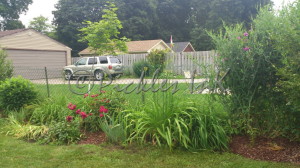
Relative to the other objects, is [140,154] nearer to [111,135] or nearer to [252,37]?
[111,135]

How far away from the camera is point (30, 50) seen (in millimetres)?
18562

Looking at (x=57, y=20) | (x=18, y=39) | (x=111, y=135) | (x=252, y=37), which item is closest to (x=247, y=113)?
(x=252, y=37)

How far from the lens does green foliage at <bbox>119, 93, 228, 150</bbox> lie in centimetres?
369

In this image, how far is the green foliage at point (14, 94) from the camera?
6.07 metres

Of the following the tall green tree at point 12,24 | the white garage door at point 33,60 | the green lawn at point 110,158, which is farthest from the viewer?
the tall green tree at point 12,24

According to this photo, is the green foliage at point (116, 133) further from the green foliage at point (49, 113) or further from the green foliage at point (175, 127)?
the green foliage at point (49, 113)

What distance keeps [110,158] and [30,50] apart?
57.1ft

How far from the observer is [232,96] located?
12.9ft

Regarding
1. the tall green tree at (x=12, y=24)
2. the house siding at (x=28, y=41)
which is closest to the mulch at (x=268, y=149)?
the house siding at (x=28, y=41)

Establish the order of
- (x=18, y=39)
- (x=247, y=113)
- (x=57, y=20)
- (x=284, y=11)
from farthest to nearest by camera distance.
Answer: (x=57, y=20), (x=18, y=39), (x=247, y=113), (x=284, y=11)

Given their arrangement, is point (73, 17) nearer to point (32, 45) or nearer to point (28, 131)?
point (32, 45)

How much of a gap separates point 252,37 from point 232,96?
0.93 metres

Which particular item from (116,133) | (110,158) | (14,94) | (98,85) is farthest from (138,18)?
(110,158)

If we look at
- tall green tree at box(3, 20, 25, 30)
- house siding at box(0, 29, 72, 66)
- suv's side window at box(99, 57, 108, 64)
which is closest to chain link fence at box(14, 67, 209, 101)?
house siding at box(0, 29, 72, 66)
